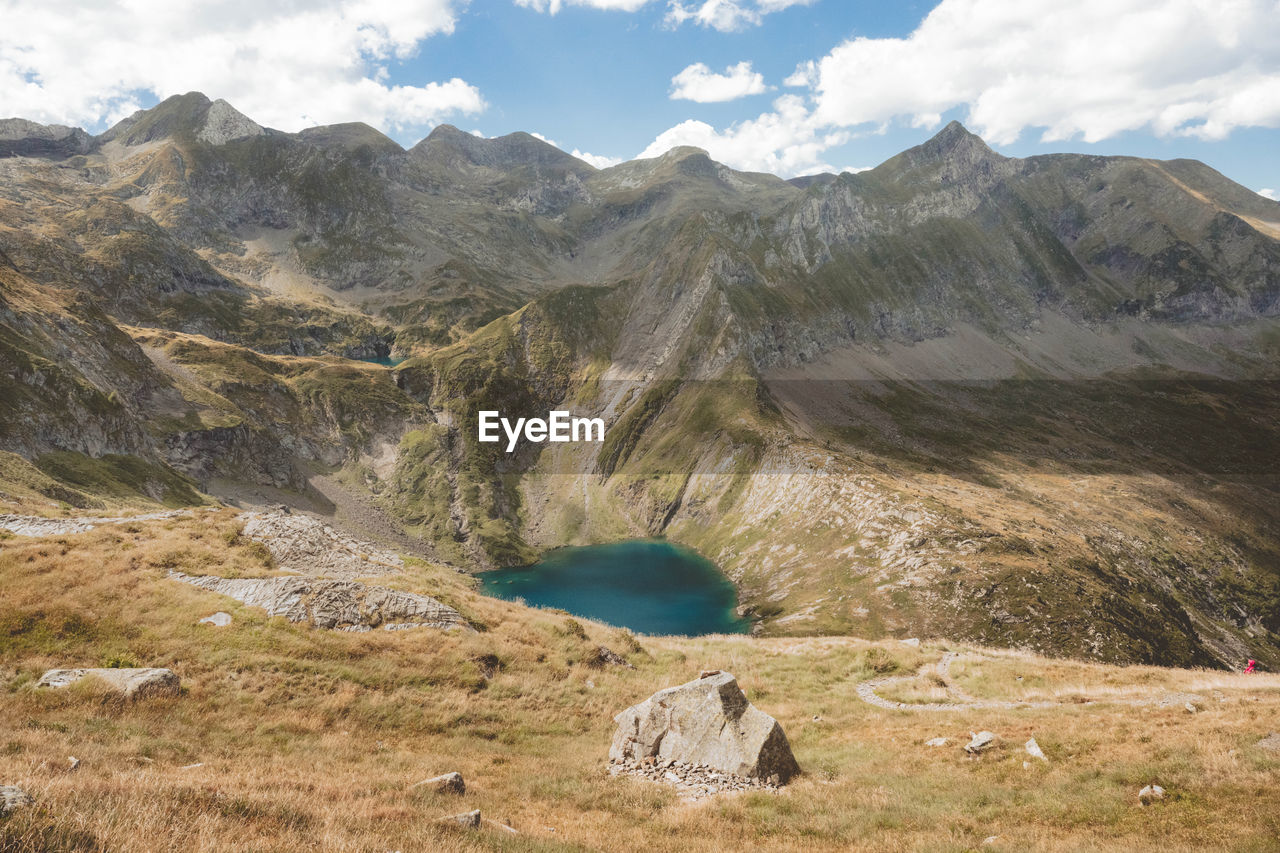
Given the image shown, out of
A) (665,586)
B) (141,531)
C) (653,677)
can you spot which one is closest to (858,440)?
(665,586)

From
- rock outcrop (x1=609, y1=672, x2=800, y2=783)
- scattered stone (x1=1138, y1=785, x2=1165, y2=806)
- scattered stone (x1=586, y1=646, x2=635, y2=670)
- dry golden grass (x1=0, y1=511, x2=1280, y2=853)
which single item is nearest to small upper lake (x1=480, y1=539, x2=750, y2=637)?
scattered stone (x1=586, y1=646, x2=635, y2=670)

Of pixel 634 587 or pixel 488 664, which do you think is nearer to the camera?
pixel 488 664

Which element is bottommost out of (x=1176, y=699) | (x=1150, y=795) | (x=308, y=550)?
(x=1176, y=699)

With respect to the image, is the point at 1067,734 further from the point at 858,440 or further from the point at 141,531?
the point at 858,440

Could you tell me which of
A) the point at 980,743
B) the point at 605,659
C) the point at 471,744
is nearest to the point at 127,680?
the point at 471,744

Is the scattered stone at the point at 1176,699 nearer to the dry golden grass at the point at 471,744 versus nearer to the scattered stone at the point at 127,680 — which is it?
Result: the dry golden grass at the point at 471,744

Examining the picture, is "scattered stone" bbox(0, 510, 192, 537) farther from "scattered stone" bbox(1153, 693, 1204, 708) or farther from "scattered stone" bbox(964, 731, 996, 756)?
"scattered stone" bbox(1153, 693, 1204, 708)

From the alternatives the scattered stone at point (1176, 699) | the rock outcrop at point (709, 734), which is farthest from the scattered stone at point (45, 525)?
the scattered stone at point (1176, 699)

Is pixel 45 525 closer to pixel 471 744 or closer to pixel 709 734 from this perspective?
pixel 471 744
